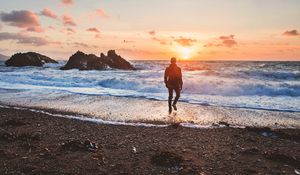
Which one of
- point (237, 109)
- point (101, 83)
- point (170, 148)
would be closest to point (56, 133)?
point (170, 148)

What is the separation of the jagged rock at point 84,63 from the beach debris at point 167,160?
138ft

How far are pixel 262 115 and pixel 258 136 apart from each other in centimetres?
353

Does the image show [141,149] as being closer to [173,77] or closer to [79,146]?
[79,146]

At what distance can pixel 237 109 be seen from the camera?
12.9 meters

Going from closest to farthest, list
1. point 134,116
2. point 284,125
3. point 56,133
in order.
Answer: point 56,133, point 284,125, point 134,116

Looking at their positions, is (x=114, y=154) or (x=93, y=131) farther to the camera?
(x=93, y=131)

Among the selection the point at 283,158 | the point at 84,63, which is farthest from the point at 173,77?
the point at 84,63

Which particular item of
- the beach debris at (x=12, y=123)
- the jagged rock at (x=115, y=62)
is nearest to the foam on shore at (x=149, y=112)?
the beach debris at (x=12, y=123)

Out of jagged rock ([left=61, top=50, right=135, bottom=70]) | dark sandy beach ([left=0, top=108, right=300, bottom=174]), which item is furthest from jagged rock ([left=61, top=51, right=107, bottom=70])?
dark sandy beach ([left=0, top=108, right=300, bottom=174])

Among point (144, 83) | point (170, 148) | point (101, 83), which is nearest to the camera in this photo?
point (170, 148)

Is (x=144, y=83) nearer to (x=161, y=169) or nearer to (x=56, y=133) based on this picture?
(x=56, y=133)

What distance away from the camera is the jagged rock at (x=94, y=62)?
1908 inches

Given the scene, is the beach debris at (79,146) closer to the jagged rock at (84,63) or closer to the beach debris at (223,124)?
the beach debris at (223,124)

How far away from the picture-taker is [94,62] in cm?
4938
